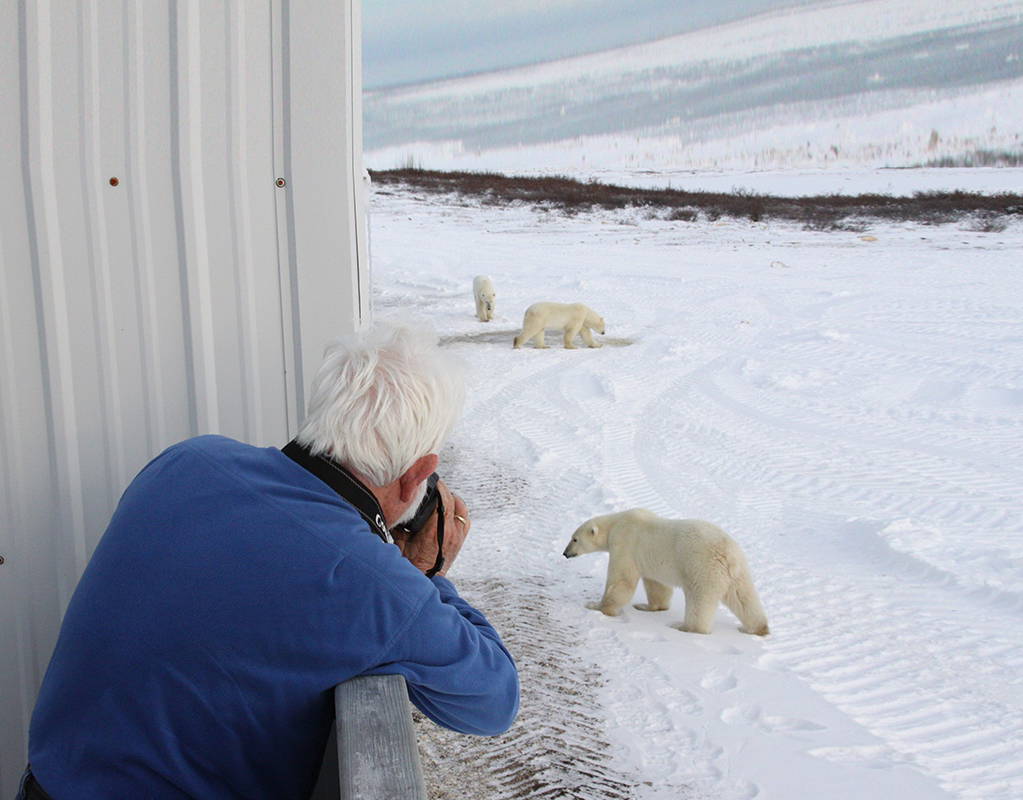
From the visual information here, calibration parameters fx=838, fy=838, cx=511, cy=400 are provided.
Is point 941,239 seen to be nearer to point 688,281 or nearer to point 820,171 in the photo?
point 688,281

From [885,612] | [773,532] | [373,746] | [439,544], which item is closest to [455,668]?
[373,746]

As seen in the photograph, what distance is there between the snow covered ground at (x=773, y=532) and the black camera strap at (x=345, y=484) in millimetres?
1483

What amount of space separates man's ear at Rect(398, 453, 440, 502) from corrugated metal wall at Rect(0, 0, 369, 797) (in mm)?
865

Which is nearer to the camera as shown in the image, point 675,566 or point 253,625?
point 253,625

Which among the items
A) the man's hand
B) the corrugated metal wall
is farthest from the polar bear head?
the man's hand

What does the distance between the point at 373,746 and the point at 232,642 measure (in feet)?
1.03

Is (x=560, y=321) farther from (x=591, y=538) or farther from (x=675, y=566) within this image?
(x=675, y=566)

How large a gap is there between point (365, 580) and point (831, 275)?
46.6 feet

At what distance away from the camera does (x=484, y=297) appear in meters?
11.0

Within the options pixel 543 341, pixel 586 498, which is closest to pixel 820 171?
pixel 543 341

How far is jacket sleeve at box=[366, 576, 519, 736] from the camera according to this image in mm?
1229

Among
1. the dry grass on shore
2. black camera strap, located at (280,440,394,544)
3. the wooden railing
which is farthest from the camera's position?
the dry grass on shore

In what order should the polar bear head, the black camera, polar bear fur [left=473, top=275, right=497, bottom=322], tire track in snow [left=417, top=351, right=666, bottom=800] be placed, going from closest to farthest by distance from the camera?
the black camera, tire track in snow [left=417, top=351, right=666, bottom=800], the polar bear head, polar bear fur [left=473, top=275, right=497, bottom=322]

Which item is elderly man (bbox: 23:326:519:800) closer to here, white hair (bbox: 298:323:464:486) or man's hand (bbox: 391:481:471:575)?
white hair (bbox: 298:323:464:486)
